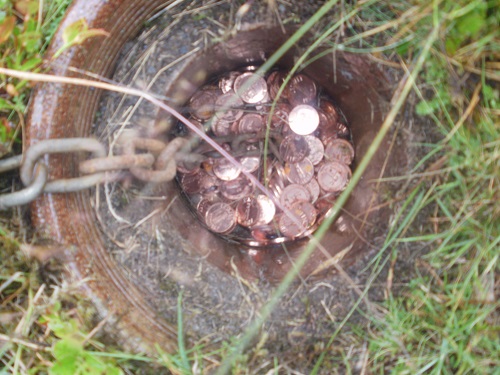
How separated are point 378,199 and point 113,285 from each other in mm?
1045

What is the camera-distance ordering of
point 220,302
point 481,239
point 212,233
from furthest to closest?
point 212,233 → point 220,302 → point 481,239

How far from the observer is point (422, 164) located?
173cm

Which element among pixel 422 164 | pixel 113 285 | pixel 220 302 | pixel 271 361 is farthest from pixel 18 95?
pixel 422 164

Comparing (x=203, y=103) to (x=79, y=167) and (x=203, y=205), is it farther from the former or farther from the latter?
(x=79, y=167)

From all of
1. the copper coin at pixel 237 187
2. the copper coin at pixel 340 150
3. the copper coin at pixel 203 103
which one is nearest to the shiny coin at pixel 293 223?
the copper coin at pixel 237 187

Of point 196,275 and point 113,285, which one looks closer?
point 113,285

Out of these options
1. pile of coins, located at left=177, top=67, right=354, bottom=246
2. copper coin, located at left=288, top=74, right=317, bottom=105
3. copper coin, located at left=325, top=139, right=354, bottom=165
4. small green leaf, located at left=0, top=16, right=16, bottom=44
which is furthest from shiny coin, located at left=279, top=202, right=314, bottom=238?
small green leaf, located at left=0, top=16, right=16, bottom=44

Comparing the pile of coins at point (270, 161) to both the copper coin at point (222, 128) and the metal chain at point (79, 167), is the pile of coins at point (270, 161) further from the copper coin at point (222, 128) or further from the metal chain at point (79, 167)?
the metal chain at point (79, 167)

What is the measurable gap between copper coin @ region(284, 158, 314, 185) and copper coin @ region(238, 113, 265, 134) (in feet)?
0.86

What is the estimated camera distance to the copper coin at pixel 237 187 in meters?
2.48

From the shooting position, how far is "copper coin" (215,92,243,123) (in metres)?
2.33

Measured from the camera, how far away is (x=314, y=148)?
250 cm

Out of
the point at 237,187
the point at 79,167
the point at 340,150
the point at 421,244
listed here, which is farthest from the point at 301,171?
the point at 79,167

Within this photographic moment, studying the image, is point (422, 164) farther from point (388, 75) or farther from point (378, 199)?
point (388, 75)
